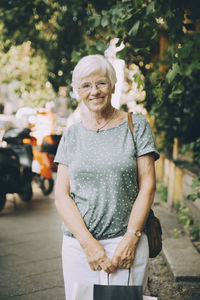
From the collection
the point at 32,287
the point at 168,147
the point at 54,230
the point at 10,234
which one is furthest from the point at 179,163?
the point at 32,287

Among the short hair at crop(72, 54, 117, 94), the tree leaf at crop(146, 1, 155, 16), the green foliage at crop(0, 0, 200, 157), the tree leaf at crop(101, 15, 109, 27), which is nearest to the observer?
the short hair at crop(72, 54, 117, 94)

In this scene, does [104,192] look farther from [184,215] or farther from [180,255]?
[184,215]

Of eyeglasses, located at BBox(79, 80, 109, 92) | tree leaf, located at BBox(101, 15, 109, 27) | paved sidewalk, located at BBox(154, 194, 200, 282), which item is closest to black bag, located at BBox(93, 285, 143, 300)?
eyeglasses, located at BBox(79, 80, 109, 92)

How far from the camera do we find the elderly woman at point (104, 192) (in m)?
1.77

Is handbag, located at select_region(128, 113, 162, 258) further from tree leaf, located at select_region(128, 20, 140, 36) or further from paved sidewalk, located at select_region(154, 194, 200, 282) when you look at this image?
paved sidewalk, located at select_region(154, 194, 200, 282)

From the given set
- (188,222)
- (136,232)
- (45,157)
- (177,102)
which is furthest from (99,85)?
(45,157)

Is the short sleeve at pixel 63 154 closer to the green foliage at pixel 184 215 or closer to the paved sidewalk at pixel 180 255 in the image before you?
the paved sidewalk at pixel 180 255

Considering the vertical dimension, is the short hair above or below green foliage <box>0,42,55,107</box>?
below

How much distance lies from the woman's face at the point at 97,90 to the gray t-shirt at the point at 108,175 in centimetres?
15

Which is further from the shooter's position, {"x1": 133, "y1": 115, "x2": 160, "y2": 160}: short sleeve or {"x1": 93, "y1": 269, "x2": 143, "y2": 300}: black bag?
{"x1": 133, "y1": 115, "x2": 160, "y2": 160}: short sleeve

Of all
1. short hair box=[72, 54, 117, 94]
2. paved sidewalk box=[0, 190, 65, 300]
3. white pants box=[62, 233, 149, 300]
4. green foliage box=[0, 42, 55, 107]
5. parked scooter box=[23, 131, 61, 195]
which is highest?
green foliage box=[0, 42, 55, 107]

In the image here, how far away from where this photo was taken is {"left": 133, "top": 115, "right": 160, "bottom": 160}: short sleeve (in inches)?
71.6

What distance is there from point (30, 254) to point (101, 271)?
2.56m

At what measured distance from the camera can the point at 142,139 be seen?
1829 mm
